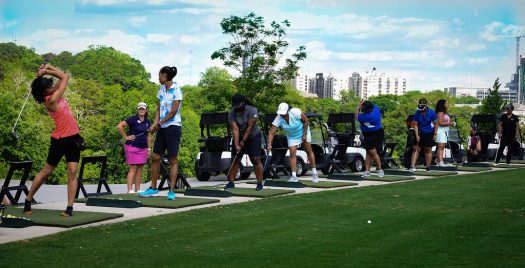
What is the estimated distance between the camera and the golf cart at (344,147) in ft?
82.5

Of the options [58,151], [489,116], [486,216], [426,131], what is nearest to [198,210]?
[58,151]

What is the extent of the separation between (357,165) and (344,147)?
1.17 m

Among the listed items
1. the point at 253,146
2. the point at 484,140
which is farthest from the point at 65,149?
the point at 484,140

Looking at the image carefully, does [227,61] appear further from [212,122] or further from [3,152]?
[212,122]

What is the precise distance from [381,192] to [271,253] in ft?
27.3

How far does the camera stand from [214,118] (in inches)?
904

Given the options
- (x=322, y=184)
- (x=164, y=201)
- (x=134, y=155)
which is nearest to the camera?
(x=164, y=201)

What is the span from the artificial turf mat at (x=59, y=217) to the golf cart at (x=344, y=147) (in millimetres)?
12525

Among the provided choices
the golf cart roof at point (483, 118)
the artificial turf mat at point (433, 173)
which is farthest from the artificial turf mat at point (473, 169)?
the golf cart roof at point (483, 118)

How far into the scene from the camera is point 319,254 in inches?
366

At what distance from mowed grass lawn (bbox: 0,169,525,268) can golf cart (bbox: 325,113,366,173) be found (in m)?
9.61

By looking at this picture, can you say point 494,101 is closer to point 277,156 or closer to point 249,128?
point 277,156

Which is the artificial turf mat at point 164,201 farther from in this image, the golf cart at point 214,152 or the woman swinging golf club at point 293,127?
the golf cart at point 214,152

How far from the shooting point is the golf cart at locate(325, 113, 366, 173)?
82.5 feet
